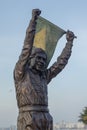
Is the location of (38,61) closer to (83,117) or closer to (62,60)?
(62,60)

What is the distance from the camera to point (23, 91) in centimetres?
890

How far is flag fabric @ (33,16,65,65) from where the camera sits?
9.78m

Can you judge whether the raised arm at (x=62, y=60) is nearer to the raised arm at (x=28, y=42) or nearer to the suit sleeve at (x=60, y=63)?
the suit sleeve at (x=60, y=63)

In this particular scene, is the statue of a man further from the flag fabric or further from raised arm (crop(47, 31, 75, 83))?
the flag fabric

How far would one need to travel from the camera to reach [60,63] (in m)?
9.82

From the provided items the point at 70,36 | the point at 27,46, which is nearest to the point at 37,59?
the point at 27,46

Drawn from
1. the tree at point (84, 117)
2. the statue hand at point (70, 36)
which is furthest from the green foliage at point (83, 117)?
the statue hand at point (70, 36)

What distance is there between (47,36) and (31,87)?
1512 mm

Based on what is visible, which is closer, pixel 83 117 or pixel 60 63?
pixel 60 63

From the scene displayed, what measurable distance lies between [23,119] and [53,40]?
2.09 m

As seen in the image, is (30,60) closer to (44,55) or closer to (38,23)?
(44,55)

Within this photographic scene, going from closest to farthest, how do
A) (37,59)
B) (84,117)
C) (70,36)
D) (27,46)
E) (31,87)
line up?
(27,46)
(31,87)
(37,59)
(70,36)
(84,117)

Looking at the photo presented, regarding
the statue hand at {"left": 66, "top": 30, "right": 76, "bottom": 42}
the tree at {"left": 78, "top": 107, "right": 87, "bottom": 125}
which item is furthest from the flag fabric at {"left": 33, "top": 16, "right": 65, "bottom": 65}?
the tree at {"left": 78, "top": 107, "right": 87, "bottom": 125}

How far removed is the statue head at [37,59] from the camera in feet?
30.2
